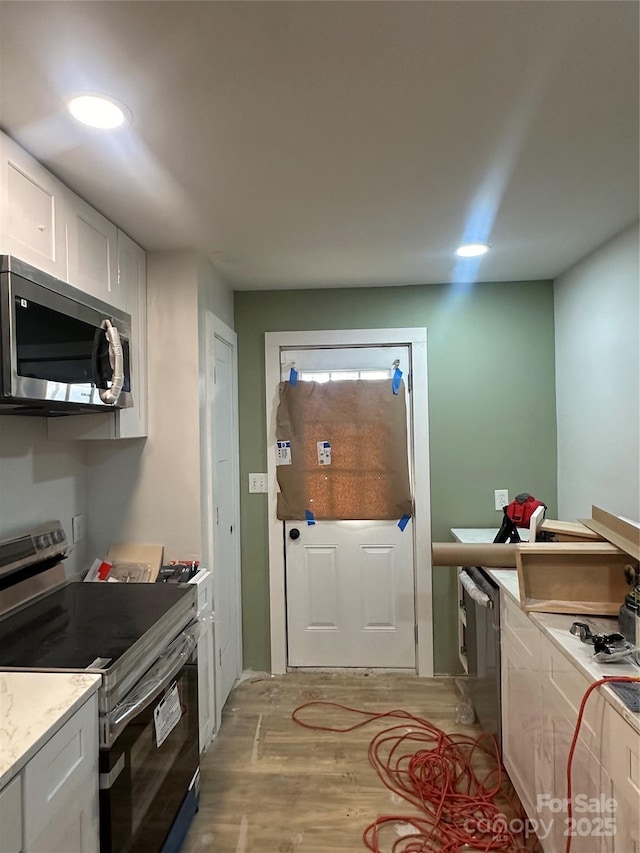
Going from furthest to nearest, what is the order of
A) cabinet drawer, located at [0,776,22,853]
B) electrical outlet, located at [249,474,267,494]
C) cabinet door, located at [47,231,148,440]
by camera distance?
electrical outlet, located at [249,474,267,494] < cabinet door, located at [47,231,148,440] < cabinet drawer, located at [0,776,22,853]

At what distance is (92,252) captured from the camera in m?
1.88

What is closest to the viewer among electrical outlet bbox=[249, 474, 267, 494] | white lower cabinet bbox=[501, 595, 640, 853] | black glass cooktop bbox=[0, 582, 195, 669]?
white lower cabinet bbox=[501, 595, 640, 853]

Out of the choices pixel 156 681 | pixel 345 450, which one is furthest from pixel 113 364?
pixel 345 450

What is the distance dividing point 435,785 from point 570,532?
48.8 inches

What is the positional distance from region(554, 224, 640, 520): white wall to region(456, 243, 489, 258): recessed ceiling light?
→ 0.56 meters

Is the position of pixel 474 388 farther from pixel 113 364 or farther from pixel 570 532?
pixel 113 364

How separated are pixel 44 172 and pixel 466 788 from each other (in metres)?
2.80

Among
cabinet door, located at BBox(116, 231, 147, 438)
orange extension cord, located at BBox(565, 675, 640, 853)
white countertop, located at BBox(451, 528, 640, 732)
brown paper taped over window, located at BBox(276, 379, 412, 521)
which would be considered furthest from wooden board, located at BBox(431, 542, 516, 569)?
cabinet door, located at BBox(116, 231, 147, 438)

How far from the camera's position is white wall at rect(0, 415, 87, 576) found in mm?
1837

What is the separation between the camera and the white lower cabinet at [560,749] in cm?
120

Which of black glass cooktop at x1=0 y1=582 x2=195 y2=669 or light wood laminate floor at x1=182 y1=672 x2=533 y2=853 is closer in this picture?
black glass cooktop at x1=0 y1=582 x2=195 y2=669

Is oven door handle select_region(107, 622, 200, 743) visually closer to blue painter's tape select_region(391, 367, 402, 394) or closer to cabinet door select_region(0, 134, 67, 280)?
cabinet door select_region(0, 134, 67, 280)

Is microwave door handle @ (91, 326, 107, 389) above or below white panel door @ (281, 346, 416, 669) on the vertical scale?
above

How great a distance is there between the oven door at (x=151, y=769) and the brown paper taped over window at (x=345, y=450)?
4.23ft
